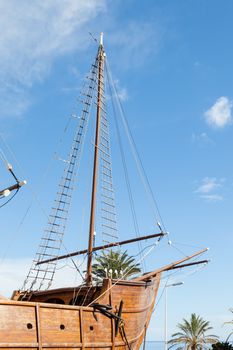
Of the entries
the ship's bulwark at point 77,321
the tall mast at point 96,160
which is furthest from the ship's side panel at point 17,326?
the tall mast at point 96,160

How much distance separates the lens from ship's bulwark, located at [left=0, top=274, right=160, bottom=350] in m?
12.9

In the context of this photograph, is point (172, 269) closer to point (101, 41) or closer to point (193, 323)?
point (101, 41)

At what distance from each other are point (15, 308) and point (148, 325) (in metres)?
9.40

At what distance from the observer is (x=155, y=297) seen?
2152 centimetres

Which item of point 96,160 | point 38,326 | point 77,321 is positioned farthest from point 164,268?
point 38,326

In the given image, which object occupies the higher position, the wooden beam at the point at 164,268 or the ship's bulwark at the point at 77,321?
the wooden beam at the point at 164,268

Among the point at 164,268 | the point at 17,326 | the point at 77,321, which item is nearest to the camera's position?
the point at 17,326

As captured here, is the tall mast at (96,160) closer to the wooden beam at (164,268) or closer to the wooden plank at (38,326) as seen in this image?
the wooden beam at (164,268)

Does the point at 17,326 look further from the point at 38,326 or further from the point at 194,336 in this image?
the point at 194,336

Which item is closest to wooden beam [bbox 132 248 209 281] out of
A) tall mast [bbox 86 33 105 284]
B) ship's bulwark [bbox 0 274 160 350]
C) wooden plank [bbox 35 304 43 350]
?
ship's bulwark [bbox 0 274 160 350]

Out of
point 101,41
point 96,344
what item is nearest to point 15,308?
point 96,344

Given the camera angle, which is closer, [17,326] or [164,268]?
[17,326]

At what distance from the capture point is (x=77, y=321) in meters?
14.8

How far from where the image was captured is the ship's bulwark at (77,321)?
12.9 metres
